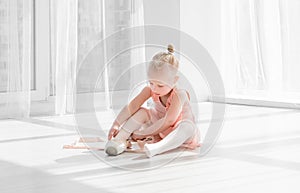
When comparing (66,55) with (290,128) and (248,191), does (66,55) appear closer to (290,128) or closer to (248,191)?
(290,128)

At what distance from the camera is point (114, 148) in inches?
98.4

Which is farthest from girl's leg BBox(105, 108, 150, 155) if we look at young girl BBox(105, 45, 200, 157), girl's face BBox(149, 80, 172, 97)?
girl's face BBox(149, 80, 172, 97)

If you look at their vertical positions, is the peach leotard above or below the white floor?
above

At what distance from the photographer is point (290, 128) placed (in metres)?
3.37

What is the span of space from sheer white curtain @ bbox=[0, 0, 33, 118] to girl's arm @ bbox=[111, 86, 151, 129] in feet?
4.16

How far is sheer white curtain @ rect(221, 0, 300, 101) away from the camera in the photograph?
4289mm

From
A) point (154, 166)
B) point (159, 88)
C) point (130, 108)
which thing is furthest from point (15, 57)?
point (154, 166)

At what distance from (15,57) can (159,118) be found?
141 centimetres

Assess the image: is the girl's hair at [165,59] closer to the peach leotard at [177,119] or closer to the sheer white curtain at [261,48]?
the peach leotard at [177,119]

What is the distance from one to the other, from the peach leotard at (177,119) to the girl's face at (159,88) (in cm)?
3

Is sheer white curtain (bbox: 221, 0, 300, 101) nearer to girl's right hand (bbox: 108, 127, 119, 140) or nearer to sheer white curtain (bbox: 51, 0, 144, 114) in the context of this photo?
sheer white curtain (bbox: 51, 0, 144, 114)

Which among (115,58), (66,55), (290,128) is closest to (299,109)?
(290,128)

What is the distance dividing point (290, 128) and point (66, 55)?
1509 millimetres

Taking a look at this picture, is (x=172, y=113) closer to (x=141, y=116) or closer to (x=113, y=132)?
(x=141, y=116)
